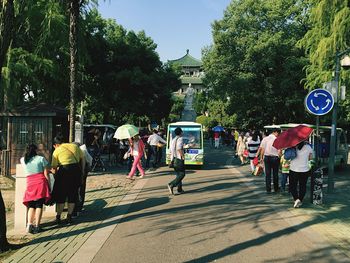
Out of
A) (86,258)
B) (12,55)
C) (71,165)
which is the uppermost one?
(12,55)

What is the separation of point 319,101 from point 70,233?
7.24 m

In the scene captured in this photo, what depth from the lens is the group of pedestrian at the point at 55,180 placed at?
7844 millimetres

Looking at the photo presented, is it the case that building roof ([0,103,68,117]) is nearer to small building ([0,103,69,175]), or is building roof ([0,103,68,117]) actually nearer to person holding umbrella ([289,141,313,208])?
small building ([0,103,69,175])

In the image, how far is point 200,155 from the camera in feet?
65.3

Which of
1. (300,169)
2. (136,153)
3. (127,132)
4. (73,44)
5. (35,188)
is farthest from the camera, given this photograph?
(127,132)

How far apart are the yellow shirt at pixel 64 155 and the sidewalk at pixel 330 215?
466 centimetres

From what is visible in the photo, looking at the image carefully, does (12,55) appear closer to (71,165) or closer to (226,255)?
(71,165)

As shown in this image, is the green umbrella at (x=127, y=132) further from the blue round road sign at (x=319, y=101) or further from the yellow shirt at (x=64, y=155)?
the yellow shirt at (x=64, y=155)

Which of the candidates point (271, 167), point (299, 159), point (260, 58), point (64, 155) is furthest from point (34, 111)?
point (260, 58)

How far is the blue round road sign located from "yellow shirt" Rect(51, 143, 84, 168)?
6200 mm

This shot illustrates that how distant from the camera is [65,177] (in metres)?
8.43

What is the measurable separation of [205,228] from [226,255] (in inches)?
66.5

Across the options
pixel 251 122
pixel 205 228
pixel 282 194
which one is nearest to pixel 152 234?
pixel 205 228

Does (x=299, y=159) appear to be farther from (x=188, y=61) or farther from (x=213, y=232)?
(x=188, y=61)
